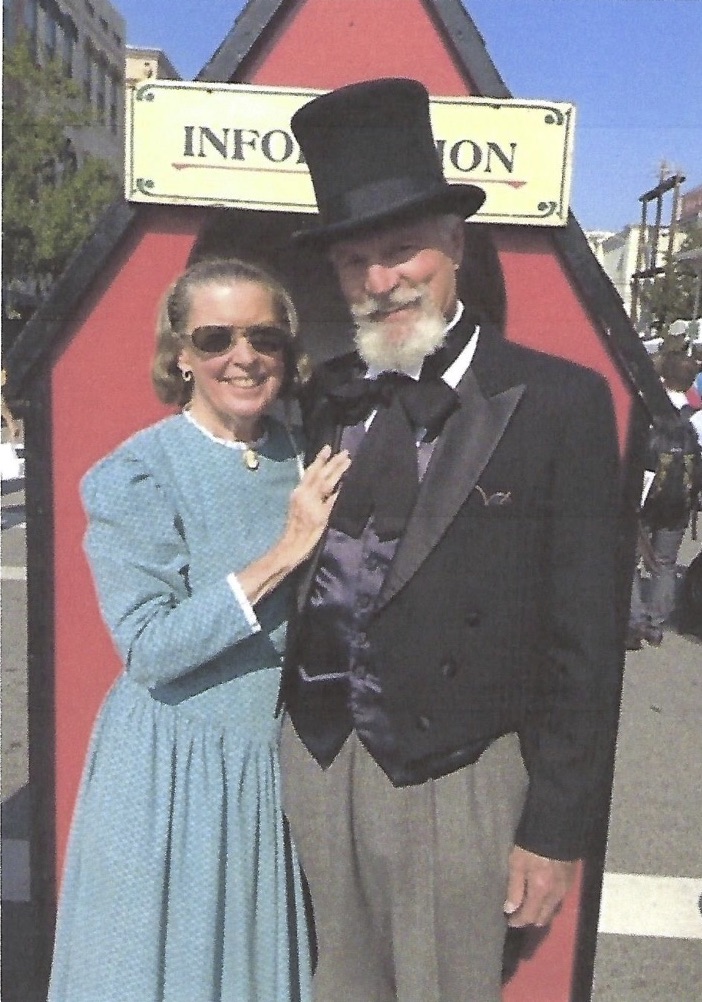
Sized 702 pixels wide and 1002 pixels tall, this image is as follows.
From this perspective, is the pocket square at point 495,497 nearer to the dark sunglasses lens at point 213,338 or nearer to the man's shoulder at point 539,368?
the man's shoulder at point 539,368

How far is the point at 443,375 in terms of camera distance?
1316mm

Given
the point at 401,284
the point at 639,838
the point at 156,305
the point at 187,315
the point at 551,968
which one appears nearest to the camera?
the point at 401,284

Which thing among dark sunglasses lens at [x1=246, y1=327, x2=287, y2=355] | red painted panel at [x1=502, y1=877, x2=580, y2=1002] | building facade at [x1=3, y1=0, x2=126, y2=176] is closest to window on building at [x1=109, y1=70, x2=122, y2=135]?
building facade at [x1=3, y1=0, x2=126, y2=176]

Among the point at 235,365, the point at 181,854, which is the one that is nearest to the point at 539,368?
the point at 235,365

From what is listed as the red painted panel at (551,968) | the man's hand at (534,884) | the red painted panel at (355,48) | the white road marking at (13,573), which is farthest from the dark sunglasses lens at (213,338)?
the white road marking at (13,573)

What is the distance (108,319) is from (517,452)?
2.18 feet

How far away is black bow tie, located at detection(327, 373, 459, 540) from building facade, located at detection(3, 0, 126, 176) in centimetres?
51

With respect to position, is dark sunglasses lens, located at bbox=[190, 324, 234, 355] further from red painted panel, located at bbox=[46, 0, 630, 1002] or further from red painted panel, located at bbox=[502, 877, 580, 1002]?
red painted panel, located at bbox=[502, 877, 580, 1002]

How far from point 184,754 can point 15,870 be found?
1.34m

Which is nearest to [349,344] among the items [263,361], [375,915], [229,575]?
[263,361]

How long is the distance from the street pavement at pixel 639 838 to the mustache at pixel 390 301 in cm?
75

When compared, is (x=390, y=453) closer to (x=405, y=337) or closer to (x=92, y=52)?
(x=405, y=337)

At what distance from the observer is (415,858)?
1.37 meters

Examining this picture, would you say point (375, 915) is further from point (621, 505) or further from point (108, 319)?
point (108, 319)
